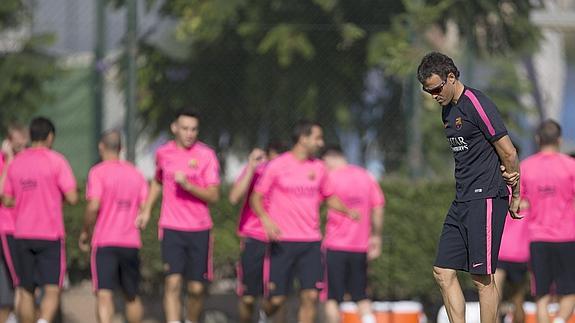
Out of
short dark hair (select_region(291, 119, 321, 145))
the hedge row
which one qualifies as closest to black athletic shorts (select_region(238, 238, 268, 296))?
short dark hair (select_region(291, 119, 321, 145))

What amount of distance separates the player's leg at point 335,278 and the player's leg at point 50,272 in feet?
9.42

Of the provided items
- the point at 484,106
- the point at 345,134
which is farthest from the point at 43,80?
the point at 484,106

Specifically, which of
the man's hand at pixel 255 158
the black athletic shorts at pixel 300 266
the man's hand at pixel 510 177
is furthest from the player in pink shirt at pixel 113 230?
the man's hand at pixel 510 177

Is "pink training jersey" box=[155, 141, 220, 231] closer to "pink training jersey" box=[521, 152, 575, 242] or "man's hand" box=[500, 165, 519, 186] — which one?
"pink training jersey" box=[521, 152, 575, 242]

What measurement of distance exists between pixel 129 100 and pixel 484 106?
6.80 meters

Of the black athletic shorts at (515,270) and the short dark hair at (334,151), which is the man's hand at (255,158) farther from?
the black athletic shorts at (515,270)

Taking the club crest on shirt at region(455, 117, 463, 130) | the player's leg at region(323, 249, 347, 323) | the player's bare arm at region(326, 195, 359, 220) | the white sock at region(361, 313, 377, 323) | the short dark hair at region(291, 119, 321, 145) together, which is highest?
the short dark hair at region(291, 119, 321, 145)

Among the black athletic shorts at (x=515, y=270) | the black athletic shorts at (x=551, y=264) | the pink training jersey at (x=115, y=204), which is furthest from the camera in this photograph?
the black athletic shorts at (x=515, y=270)

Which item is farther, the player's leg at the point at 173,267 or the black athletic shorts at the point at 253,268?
the black athletic shorts at the point at 253,268

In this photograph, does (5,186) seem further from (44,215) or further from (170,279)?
(170,279)

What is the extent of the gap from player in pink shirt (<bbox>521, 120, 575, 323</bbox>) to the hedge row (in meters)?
2.26

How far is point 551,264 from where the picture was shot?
44.4 ft

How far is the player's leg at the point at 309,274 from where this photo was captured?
1348 centimetres

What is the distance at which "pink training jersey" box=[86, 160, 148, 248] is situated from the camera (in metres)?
13.2
